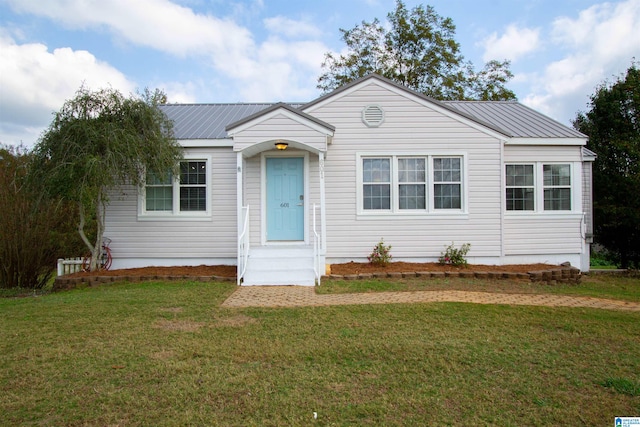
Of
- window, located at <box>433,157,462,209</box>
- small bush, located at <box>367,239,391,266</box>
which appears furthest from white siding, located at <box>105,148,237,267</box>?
window, located at <box>433,157,462,209</box>

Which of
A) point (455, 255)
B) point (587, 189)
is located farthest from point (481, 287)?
point (587, 189)

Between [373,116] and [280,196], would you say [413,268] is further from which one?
[373,116]

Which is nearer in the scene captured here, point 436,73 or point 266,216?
point 266,216

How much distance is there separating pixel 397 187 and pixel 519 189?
128 inches

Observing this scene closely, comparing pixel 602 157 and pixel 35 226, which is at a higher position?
pixel 602 157

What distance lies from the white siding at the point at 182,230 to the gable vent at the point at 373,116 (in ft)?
11.1

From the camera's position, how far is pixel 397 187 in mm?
10281

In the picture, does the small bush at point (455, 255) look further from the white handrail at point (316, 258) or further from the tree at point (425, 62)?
the tree at point (425, 62)

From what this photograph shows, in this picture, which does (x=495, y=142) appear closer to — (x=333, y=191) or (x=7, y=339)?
(x=333, y=191)

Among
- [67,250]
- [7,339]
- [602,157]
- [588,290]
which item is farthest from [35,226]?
[602,157]

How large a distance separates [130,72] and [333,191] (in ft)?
26.1

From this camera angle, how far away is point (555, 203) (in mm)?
10875

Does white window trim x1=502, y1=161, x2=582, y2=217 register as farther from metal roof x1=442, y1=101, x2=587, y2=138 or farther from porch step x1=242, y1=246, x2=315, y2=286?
porch step x1=242, y1=246, x2=315, y2=286

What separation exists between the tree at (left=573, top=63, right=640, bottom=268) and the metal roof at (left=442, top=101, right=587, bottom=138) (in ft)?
7.52
